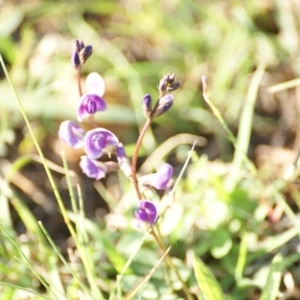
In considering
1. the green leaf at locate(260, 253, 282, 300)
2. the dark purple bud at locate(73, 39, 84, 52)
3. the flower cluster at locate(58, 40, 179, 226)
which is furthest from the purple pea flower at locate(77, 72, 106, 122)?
the green leaf at locate(260, 253, 282, 300)

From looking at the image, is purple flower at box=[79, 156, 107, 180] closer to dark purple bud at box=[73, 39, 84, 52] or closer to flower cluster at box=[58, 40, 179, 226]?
flower cluster at box=[58, 40, 179, 226]

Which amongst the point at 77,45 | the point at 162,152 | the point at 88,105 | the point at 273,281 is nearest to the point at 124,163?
the point at 88,105

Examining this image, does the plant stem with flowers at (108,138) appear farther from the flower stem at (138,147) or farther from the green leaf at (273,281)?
the green leaf at (273,281)

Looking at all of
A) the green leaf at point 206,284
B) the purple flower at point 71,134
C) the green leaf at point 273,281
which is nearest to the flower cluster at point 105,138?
the purple flower at point 71,134

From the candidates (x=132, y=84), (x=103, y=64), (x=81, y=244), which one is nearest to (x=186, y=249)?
(x=81, y=244)

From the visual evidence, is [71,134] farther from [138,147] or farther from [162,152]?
[162,152]

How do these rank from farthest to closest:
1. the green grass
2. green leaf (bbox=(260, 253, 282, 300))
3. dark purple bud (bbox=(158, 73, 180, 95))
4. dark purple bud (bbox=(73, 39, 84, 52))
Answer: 1. the green grass
2. green leaf (bbox=(260, 253, 282, 300))
3. dark purple bud (bbox=(73, 39, 84, 52))
4. dark purple bud (bbox=(158, 73, 180, 95))
